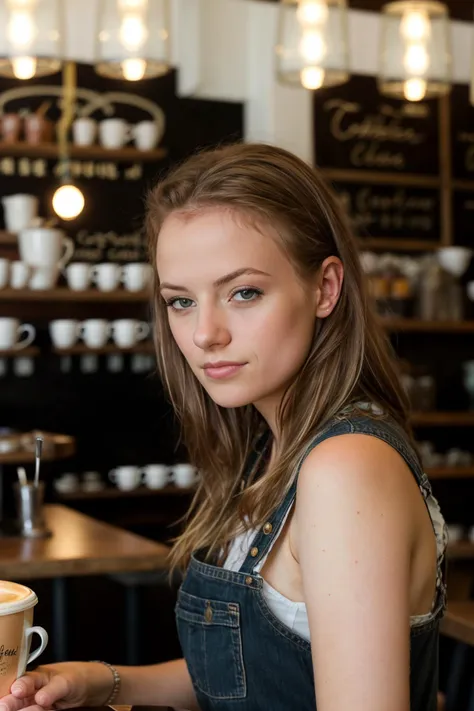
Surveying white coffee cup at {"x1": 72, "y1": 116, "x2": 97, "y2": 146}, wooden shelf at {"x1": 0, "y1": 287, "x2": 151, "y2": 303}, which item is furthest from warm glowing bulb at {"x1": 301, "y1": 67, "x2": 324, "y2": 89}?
white coffee cup at {"x1": 72, "y1": 116, "x2": 97, "y2": 146}

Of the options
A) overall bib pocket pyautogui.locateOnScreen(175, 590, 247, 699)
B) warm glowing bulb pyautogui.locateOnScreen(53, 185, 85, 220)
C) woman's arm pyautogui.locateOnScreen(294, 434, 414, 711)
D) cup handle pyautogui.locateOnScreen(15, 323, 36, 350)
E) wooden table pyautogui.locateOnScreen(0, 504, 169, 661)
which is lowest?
wooden table pyautogui.locateOnScreen(0, 504, 169, 661)

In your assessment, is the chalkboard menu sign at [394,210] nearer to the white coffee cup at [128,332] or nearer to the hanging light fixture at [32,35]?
the white coffee cup at [128,332]

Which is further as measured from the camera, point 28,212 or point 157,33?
point 28,212

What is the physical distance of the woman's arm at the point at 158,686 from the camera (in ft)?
5.37

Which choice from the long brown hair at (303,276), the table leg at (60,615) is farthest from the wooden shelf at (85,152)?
the long brown hair at (303,276)

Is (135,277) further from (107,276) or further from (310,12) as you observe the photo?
(310,12)

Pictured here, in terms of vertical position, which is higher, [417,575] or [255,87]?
[255,87]

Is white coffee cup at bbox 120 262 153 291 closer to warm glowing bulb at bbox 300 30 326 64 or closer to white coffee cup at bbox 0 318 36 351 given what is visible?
white coffee cup at bbox 0 318 36 351

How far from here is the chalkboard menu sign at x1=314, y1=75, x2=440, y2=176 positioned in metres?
5.84

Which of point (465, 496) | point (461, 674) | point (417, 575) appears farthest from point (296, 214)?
point (465, 496)

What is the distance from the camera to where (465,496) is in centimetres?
605

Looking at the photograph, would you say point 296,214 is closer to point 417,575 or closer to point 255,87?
point 417,575

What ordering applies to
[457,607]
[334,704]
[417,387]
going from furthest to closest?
1. [417,387]
2. [457,607]
3. [334,704]

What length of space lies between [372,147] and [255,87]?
0.74 meters
